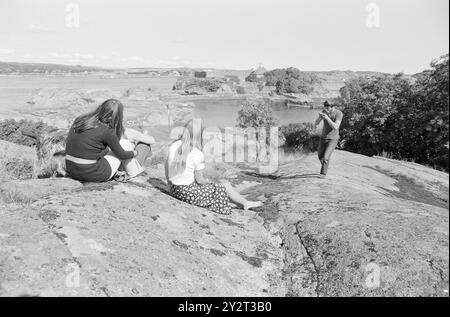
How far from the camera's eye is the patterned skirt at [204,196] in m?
6.79

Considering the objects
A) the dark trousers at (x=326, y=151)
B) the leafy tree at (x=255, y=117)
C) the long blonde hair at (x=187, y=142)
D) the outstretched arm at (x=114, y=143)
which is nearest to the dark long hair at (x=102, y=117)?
the outstretched arm at (x=114, y=143)

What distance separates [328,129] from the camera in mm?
10547

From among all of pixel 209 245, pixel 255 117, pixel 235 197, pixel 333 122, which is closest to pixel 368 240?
pixel 209 245

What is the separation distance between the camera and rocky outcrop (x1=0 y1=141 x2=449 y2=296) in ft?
13.0

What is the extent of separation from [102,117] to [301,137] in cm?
5090

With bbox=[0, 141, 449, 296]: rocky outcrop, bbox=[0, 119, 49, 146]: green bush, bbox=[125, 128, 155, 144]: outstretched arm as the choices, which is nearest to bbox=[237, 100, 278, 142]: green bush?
bbox=[0, 119, 49, 146]: green bush

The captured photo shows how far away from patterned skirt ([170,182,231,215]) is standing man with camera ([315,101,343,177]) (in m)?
4.66

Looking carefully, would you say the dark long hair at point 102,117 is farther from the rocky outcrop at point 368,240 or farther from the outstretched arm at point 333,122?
the outstretched arm at point 333,122

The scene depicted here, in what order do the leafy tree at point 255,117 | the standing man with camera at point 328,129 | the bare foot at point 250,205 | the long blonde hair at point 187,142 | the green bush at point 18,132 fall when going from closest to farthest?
the long blonde hair at point 187,142 → the bare foot at point 250,205 → the standing man with camera at point 328,129 → the green bush at point 18,132 → the leafy tree at point 255,117

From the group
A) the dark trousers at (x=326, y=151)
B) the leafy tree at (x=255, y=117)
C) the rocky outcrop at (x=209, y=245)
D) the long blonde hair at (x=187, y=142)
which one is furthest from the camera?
the leafy tree at (x=255, y=117)

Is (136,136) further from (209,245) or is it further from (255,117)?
(255,117)

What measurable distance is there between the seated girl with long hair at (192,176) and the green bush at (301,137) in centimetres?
4551

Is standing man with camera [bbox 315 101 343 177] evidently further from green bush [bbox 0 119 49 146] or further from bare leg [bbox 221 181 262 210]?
green bush [bbox 0 119 49 146]
